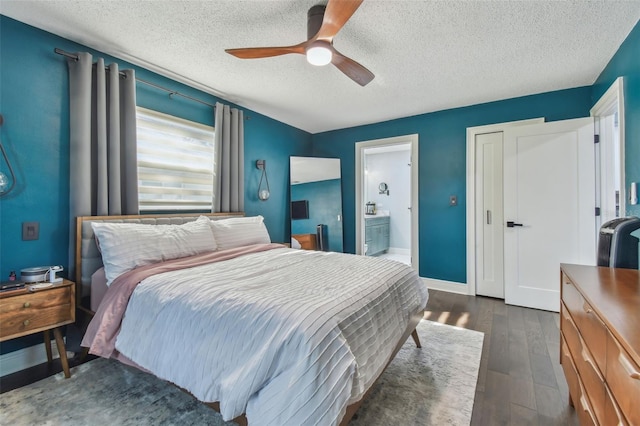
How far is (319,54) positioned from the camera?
1.98 meters

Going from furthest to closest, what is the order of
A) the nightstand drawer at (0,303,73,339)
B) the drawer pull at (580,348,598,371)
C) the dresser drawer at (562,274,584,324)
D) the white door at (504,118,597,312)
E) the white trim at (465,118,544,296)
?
the white trim at (465,118,544,296) < the white door at (504,118,597,312) < the nightstand drawer at (0,303,73,339) < the dresser drawer at (562,274,584,324) < the drawer pull at (580,348,598,371)

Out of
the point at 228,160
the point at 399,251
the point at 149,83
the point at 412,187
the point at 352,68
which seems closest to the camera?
the point at 352,68

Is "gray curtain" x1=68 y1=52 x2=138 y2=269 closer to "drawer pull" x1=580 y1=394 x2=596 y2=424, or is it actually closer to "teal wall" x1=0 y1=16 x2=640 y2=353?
"teal wall" x1=0 y1=16 x2=640 y2=353

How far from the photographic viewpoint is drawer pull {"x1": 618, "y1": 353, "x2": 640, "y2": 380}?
0.72m

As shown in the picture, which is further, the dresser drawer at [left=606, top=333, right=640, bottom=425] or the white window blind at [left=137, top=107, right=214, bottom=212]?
the white window blind at [left=137, top=107, right=214, bottom=212]

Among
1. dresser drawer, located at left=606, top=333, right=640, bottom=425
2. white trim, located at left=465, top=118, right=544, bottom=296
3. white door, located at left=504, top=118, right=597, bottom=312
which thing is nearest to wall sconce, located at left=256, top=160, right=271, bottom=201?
white trim, located at left=465, top=118, right=544, bottom=296

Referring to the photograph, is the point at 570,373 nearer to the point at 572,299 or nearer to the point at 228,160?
the point at 572,299

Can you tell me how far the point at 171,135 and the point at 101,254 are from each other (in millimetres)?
1397

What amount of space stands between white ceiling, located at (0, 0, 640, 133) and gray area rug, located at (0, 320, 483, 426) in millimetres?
2508

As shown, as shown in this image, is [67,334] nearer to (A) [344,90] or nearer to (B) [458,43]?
(A) [344,90]

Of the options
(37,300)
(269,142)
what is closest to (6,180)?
(37,300)

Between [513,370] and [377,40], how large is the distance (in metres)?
2.69

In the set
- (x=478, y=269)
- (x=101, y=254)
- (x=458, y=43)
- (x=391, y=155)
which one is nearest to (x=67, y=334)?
(x=101, y=254)

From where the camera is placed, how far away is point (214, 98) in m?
3.42
